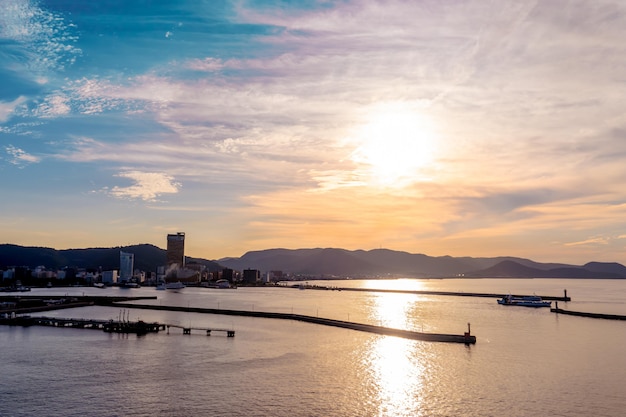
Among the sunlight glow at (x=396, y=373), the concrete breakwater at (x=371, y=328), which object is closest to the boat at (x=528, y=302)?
the concrete breakwater at (x=371, y=328)

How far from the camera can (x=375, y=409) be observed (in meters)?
47.4

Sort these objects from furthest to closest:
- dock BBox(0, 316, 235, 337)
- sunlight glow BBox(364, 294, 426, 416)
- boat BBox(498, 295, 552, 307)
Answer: boat BBox(498, 295, 552, 307), dock BBox(0, 316, 235, 337), sunlight glow BBox(364, 294, 426, 416)

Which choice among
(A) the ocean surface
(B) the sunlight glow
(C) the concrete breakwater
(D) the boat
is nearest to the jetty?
(D) the boat

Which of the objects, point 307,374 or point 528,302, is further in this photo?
point 528,302

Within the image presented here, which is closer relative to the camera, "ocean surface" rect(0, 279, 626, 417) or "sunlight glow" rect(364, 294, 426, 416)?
"ocean surface" rect(0, 279, 626, 417)

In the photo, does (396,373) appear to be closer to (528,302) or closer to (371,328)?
(371,328)

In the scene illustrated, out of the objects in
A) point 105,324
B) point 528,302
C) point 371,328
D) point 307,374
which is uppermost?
point 371,328

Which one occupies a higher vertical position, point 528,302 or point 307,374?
point 528,302

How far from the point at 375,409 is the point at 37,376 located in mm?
40438

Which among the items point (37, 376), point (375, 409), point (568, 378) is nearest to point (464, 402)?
point (375, 409)

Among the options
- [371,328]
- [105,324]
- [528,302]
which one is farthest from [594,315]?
[105,324]

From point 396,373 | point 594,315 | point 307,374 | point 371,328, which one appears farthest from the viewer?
point 594,315

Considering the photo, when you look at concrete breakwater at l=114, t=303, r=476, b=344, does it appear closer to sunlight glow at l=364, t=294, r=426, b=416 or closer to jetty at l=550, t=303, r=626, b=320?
sunlight glow at l=364, t=294, r=426, b=416

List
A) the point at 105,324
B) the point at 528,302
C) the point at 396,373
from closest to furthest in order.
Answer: the point at 396,373, the point at 105,324, the point at 528,302
